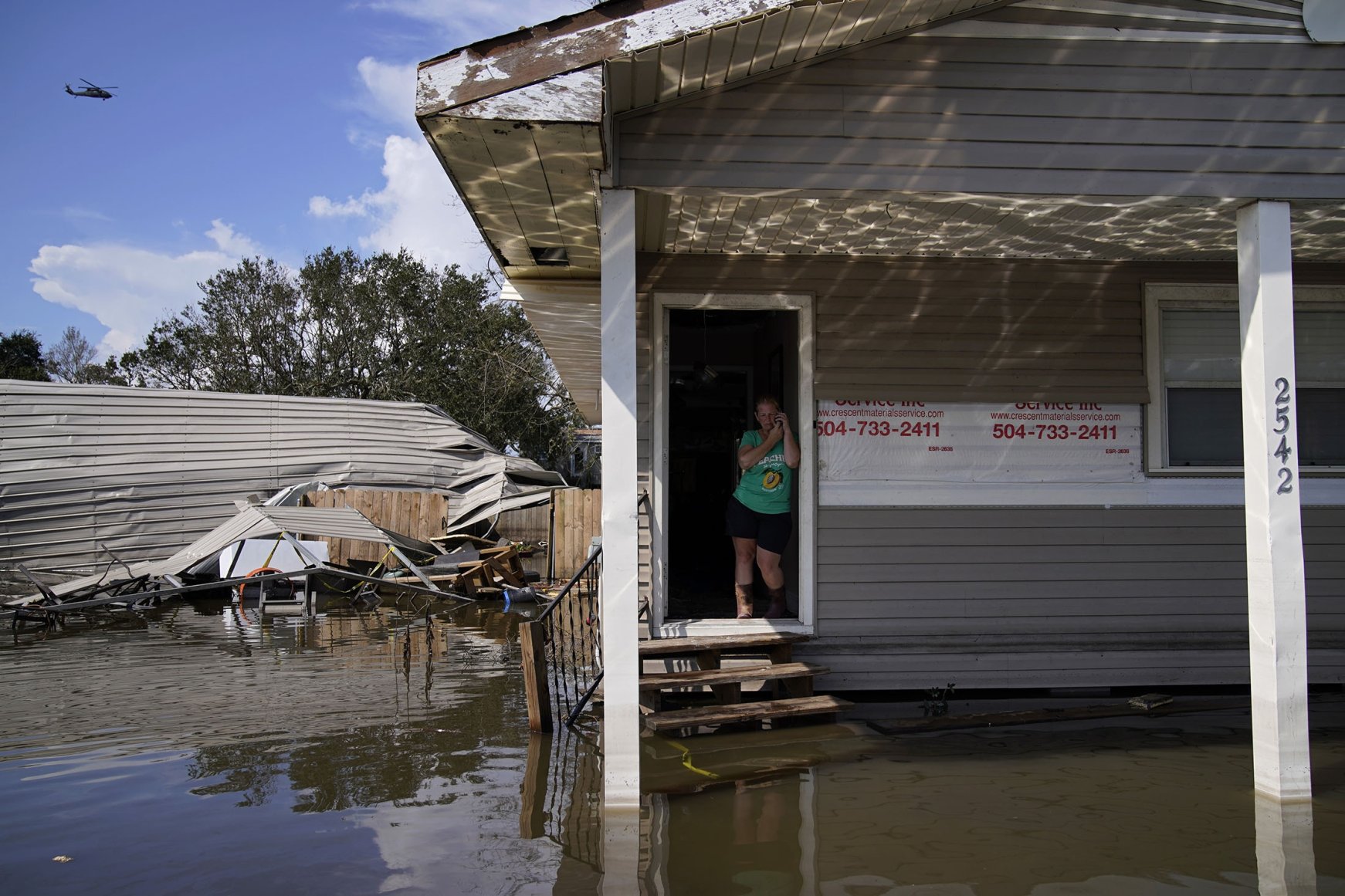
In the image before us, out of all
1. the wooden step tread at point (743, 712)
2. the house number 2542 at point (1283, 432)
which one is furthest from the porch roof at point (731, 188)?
the wooden step tread at point (743, 712)

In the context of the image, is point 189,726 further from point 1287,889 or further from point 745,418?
point 745,418

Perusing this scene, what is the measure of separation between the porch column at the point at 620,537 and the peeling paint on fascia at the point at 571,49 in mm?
790

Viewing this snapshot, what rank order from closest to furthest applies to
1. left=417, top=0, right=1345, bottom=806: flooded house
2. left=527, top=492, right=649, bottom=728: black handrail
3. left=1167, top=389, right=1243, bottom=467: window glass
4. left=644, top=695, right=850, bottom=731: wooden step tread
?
left=417, top=0, right=1345, bottom=806: flooded house < left=644, top=695, right=850, bottom=731: wooden step tread < left=527, top=492, right=649, bottom=728: black handrail < left=1167, top=389, right=1243, bottom=467: window glass

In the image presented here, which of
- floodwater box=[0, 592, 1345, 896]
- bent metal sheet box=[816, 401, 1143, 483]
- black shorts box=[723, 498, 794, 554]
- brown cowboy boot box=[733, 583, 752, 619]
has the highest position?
bent metal sheet box=[816, 401, 1143, 483]

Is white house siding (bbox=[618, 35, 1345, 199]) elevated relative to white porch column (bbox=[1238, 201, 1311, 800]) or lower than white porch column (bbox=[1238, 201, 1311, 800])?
elevated

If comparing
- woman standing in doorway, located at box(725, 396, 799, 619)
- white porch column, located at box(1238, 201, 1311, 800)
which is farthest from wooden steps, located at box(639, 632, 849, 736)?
white porch column, located at box(1238, 201, 1311, 800)

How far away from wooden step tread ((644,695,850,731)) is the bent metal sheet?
153 centimetres

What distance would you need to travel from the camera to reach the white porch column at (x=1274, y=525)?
4.49 metres

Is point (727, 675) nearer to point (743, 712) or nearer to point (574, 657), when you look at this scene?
point (743, 712)

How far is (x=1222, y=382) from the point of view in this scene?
271 inches

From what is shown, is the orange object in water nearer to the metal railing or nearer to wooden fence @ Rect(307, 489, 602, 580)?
wooden fence @ Rect(307, 489, 602, 580)

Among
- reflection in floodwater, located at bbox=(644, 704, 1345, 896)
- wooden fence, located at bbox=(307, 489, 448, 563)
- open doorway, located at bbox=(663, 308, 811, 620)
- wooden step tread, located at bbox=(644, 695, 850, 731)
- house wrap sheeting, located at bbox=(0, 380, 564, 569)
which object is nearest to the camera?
reflection in floodwater, located at bbox=(644, 704, 1345, 896)

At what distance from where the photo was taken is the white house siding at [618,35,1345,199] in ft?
15.2

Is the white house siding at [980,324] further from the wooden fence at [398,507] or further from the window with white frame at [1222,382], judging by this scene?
the wooden fence at [398,507]
